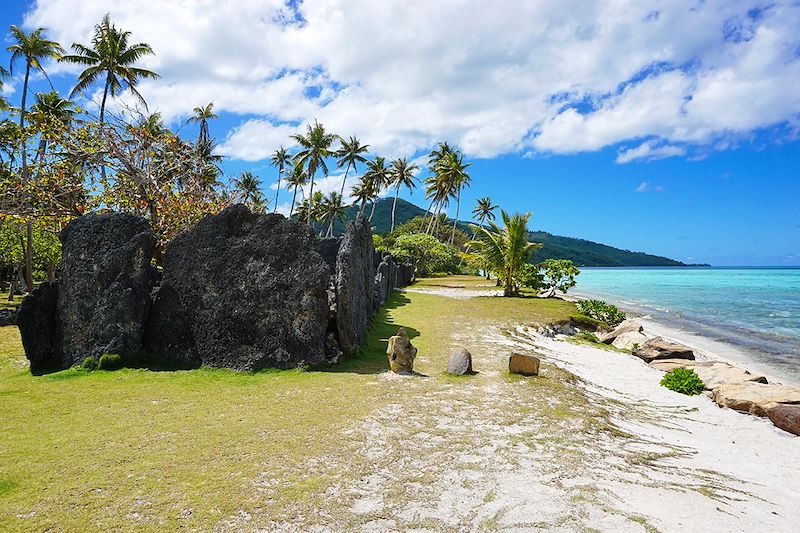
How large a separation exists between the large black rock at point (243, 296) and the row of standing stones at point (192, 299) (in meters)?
0.02

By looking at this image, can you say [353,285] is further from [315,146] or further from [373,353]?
[315,146]

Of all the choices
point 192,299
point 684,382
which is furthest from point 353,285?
point 684,382

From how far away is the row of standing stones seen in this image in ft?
32.3

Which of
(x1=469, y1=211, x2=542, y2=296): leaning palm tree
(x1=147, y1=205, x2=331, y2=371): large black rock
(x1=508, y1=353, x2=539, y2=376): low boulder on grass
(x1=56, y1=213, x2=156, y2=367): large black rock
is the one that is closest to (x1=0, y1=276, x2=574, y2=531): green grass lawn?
(x1=147, y1=205, x2=331, y2=371): large black rock

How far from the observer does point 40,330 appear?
9.98 meters

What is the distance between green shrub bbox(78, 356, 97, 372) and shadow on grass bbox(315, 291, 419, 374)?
465 cm

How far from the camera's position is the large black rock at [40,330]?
32.3ft

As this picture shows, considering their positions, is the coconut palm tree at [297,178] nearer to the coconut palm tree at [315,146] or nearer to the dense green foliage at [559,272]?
the coconut palm tree at [315,146]

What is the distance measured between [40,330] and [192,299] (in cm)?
328

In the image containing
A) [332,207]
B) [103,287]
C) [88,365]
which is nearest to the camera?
[88,365]

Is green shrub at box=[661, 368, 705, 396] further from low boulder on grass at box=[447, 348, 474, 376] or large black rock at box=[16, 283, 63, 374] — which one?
large black rock at box=[16, 283, 63, 374]

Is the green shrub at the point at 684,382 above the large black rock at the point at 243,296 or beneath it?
beneath

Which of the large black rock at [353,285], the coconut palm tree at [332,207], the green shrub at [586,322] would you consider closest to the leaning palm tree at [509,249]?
the green shrub at [586,322]

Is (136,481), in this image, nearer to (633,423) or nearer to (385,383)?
(385,383)
